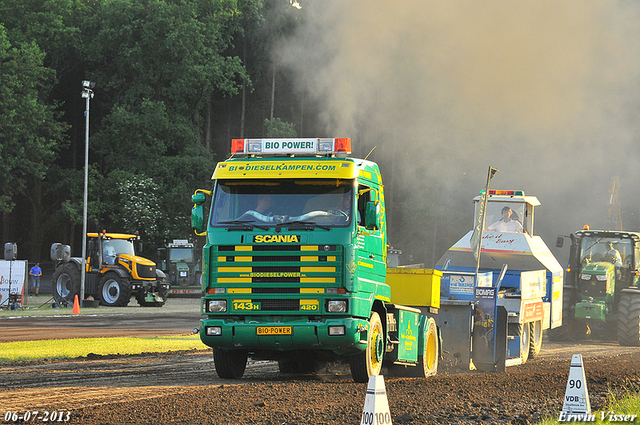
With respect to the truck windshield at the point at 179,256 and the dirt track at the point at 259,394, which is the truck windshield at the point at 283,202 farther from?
the truck windshield at the point at 179,256

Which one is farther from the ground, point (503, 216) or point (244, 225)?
point (503, 216)

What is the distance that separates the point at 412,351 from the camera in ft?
40.3

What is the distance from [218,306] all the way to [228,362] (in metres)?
1.39

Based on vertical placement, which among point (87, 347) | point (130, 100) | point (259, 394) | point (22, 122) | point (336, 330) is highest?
point (130, 100)

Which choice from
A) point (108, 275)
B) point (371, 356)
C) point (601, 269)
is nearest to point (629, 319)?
point (601, 269)

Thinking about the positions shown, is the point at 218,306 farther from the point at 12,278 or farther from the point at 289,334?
the point at 12,278

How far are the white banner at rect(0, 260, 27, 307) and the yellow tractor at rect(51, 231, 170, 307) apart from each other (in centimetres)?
221

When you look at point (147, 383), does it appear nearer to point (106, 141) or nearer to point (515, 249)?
point (515, 249)

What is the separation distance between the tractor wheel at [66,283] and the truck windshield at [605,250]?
19.5 metres

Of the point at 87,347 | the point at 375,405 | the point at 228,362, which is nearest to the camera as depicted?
the point at 375,405

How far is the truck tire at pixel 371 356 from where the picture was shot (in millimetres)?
10883

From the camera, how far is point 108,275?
3262 cm

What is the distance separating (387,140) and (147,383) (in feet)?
150

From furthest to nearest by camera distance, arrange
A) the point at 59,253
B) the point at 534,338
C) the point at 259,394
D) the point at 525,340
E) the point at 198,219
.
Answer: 1. the point at 59,253
2. the point at 534,338
3. the point at 525,340
4. the point at 198,219
5. the point at 259,394
